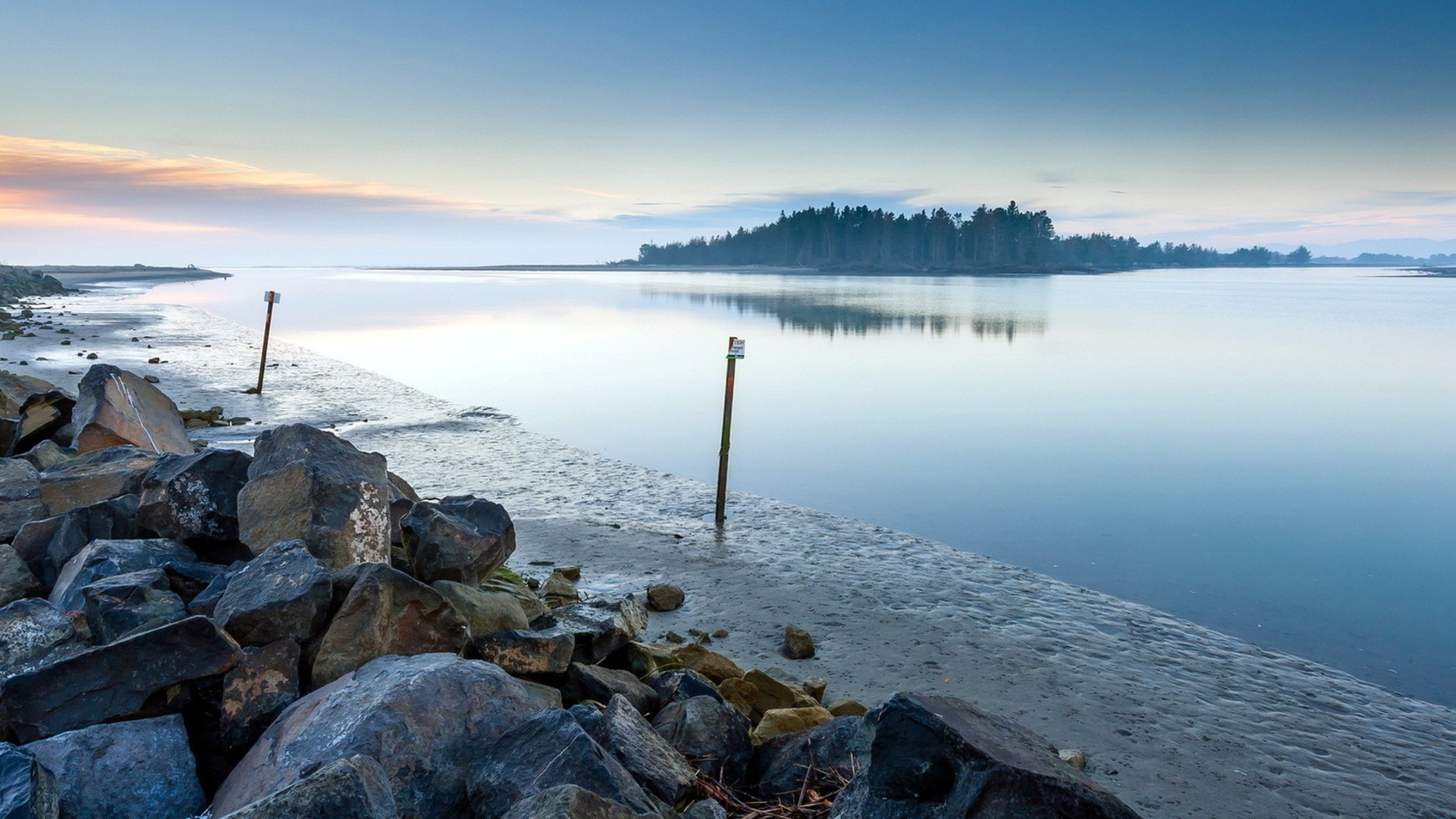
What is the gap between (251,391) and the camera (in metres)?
23.2

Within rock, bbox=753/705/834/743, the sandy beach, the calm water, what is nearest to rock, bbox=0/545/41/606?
the sandy beach

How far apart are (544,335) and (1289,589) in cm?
3938

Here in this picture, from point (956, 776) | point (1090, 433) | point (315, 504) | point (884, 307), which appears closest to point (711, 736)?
point (956, 776)

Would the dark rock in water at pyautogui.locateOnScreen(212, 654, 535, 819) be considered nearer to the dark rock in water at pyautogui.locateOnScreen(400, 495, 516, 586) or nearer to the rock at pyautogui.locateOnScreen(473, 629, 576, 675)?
the rock at pyautogui.locateOnScreen(473, 629, 576, 675)

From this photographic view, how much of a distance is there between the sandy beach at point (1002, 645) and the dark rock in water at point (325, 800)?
5.05 metres

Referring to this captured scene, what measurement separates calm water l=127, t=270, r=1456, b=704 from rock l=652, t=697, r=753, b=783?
7259 millimetres

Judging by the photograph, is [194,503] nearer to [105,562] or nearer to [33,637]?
[105,562]

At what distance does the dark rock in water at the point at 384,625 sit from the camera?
4770 mm

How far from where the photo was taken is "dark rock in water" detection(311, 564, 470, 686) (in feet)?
15.6

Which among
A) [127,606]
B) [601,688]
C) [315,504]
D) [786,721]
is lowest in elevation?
[786,721]

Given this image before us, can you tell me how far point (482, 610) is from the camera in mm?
6012

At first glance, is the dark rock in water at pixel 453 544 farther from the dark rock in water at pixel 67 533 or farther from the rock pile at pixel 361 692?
the dark rock in water at pixel 67 533

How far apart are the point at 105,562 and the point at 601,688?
335 cm

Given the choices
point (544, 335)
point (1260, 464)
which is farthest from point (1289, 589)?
point (544, 335)
